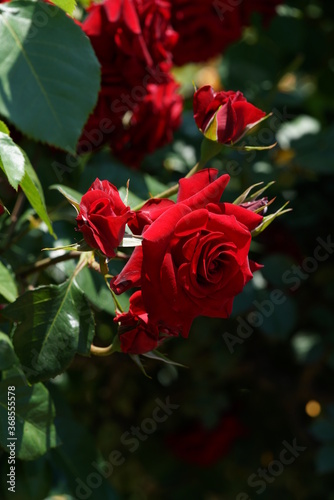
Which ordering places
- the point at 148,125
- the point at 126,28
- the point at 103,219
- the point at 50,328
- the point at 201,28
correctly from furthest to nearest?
the point at 201,28, the point at 148,125, the point at 126,28, the point at 50,328, the point at 103,219

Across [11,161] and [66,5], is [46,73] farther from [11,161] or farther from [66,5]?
[11,161]

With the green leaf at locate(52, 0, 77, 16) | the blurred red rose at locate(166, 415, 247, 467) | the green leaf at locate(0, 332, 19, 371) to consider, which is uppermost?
the green leaf at locate(52, 0, 77, 16)

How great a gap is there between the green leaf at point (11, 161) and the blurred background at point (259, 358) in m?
0.43

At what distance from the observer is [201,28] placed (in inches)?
41.5

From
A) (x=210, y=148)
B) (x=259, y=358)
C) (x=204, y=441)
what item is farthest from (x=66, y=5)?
(x=204, y=441)

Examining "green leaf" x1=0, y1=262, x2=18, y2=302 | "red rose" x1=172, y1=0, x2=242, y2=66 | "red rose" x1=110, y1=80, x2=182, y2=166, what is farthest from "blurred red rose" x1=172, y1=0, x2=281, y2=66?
"green leaf" x1=0, y1=262, x2=18, y2=302

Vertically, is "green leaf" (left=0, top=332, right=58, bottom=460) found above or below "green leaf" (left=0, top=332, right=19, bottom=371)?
below

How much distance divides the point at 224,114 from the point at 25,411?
1.17 feet

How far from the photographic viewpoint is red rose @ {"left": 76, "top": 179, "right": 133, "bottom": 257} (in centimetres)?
55

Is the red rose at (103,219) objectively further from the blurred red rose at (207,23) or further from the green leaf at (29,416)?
the blurred red rose at (207,23)

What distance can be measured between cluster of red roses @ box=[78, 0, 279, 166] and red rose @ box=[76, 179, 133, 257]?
0.31 metres

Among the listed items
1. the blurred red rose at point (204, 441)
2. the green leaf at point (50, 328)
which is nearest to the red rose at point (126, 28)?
the green leaf at point (50, 328)

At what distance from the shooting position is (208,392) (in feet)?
4.76

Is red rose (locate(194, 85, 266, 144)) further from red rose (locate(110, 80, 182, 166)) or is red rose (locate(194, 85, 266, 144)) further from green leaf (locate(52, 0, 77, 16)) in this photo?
red rose (locate(110, 80, 182, 166))
